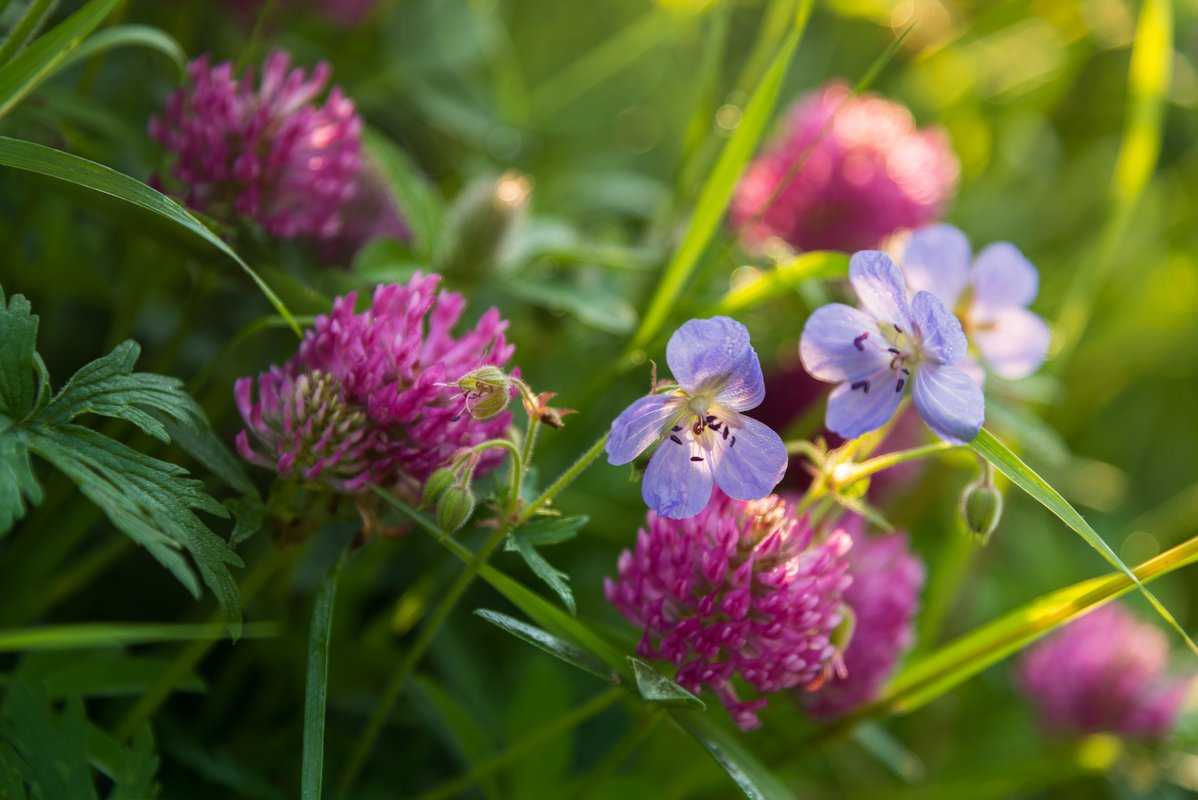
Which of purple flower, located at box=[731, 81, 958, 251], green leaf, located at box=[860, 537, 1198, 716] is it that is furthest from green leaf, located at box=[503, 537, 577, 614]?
purple flower, located at box=[731, 81, 958, 251]

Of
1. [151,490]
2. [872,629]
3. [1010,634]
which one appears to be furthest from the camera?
[872,629]

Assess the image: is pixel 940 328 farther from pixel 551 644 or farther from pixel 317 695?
pixel 317 695

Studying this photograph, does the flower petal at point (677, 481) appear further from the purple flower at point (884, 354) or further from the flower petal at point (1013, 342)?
the flower petal at point (1013, 342)

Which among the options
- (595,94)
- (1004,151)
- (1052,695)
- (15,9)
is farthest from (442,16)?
(1052,695)

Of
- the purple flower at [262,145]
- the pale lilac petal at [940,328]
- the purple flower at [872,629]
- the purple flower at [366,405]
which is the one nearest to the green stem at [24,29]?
the purple flower at [262,145]

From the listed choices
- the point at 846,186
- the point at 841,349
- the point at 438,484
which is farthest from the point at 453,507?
the point at 846,186

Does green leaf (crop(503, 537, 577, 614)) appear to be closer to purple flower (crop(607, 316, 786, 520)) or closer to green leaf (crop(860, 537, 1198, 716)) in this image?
purple flower (crop(607, 316, 786, 520))

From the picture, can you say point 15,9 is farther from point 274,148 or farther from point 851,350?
point 851,350
